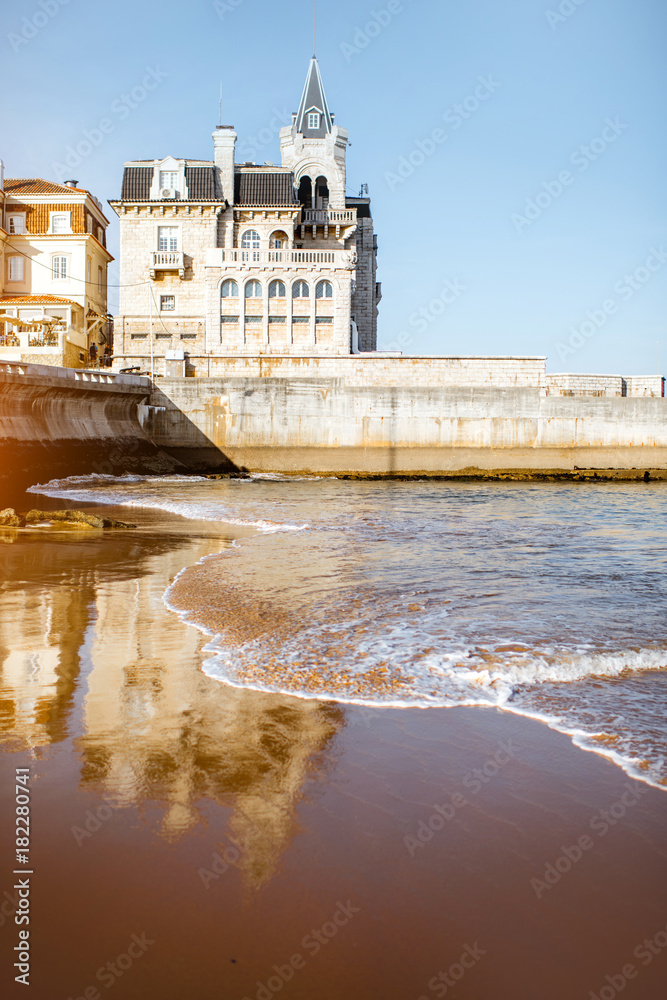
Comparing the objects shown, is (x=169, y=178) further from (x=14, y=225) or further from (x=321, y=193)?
(x=321, y=193)

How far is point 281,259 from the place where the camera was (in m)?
38.2

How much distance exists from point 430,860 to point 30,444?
888 inches

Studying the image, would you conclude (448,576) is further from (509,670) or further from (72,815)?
(72,815)

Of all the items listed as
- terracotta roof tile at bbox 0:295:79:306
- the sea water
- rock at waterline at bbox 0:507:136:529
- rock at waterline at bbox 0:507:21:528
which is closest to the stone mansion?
terracotta roof tile at bbox 0:295:79:306

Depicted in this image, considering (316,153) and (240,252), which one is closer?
(240,252)

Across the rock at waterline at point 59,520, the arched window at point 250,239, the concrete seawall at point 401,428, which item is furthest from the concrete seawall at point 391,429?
the rock at waterline at point 59,520

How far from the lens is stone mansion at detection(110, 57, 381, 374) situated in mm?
38250

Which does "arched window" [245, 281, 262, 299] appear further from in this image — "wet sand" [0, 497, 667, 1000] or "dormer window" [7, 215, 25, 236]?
"wet sand" [0, 497, 667, 1000]

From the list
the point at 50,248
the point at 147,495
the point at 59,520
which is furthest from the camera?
the point at 50,248

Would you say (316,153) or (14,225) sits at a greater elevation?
(316,153)

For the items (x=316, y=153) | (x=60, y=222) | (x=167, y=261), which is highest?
(x=316, y=153)

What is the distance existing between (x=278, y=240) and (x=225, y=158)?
562 centimetres

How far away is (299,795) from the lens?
3.09 m

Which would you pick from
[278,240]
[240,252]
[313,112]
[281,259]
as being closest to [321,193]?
[313,112]
